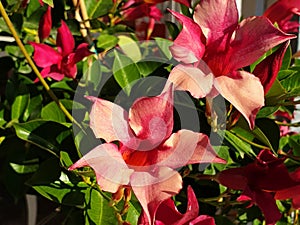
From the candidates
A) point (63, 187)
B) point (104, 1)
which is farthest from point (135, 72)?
point (104, 1)

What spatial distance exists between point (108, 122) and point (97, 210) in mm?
172

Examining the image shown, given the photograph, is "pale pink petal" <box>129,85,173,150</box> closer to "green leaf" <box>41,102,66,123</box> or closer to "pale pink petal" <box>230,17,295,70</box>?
"pale pink petal" <box>230,17,295,70</box>

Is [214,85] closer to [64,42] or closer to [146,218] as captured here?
[146,218]

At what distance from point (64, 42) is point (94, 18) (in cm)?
18

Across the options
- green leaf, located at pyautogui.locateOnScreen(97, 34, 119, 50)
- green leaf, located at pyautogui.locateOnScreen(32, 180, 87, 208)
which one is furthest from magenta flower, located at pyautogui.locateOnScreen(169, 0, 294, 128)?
green leaf, located at pyautogui.locateOnScreen(97, 34, 119, 50)

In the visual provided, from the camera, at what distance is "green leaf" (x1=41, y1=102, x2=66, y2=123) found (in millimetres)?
671

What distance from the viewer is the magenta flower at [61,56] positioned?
0.68 metres

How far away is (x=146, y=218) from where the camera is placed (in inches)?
16.0

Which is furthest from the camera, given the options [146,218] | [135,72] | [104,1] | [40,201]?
[40,201]

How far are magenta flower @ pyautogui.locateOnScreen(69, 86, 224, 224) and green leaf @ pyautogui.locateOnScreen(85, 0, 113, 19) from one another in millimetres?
478

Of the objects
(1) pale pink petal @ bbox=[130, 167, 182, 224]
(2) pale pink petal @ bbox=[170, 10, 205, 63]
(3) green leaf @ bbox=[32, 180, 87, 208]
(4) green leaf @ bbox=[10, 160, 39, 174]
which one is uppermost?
(2) pale pink petal @ bbox=[170, 10, 205, 63]

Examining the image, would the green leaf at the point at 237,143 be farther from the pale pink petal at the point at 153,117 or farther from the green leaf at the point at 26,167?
the green leaf at the point at 26,167

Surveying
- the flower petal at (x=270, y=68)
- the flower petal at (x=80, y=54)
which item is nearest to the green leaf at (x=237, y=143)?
the flower petal at (x=270, y=68)

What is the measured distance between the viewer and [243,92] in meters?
0.41
